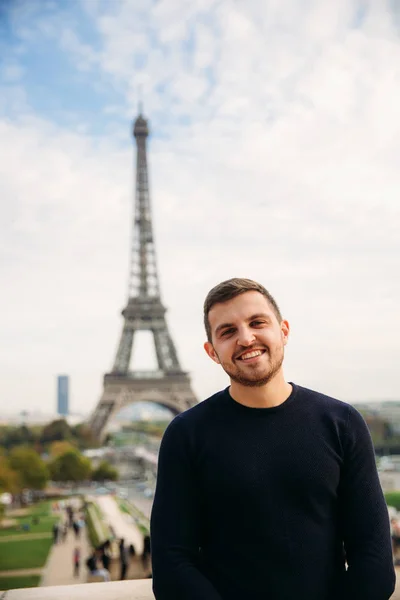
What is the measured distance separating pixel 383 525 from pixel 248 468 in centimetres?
43

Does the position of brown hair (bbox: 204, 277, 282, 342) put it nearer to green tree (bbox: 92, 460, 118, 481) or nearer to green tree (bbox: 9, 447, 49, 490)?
green tree (bbox: 9, 447, 49, 490)

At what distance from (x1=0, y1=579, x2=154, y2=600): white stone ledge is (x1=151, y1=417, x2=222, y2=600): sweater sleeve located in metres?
0.77

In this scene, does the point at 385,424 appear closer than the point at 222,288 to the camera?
No

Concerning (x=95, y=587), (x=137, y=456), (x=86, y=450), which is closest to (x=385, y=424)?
(x=137, y=456)

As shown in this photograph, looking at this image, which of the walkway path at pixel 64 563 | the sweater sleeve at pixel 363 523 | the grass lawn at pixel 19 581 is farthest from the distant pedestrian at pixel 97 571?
the sweater sleeve at pixel 363 523

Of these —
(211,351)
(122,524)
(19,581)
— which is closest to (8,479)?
(122,524)

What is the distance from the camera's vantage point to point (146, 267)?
137 ft

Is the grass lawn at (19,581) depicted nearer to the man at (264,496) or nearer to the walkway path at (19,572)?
the walkway path at (19,572)

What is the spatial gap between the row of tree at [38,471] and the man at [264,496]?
2081 cm

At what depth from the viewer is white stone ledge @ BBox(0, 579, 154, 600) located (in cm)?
261

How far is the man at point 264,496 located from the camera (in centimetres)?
187

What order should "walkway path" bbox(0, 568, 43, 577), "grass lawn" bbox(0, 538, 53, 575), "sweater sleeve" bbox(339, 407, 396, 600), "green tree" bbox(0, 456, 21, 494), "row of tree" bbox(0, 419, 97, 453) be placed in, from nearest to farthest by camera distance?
"sweater sleeve" bbox(339, 407, 396, 600) < "walkway path" bbox(0, 568, 43, 577) < "grass lawn" bbox(0, 538, 53, 575) < "green tree" bbox(0, 456, 21, 494) < "row of tree" bbox(0, 419, 97, 453)

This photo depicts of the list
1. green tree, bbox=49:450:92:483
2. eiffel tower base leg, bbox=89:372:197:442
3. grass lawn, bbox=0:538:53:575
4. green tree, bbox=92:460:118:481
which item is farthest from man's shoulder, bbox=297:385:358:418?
eiffel tower base leg, bbox=89:372:197:442

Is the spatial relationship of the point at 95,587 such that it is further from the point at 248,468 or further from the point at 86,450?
the point at 86,450
